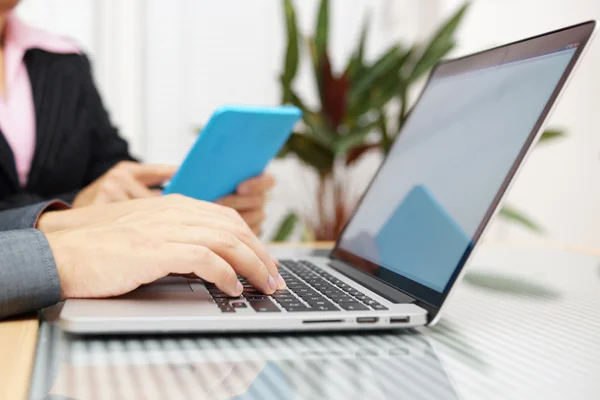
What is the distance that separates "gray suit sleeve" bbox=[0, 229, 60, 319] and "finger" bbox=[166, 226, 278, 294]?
10cm

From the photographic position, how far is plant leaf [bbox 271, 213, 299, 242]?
1.98 meters

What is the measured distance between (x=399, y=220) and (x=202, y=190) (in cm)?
34

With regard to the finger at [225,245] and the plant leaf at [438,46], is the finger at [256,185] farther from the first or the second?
the plant leaf at [438,46]

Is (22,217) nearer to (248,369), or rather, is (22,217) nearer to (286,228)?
(248,369)

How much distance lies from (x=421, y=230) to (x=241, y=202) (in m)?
0.43

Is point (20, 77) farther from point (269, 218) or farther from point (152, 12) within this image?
point (269, 218)

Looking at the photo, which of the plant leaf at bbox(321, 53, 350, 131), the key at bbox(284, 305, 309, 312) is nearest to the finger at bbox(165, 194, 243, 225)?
the key at bbox(284, 305, 309, 312)

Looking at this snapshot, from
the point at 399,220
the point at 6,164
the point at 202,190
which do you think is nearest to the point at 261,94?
the point at 6,164

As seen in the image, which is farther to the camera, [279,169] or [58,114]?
[279,169]

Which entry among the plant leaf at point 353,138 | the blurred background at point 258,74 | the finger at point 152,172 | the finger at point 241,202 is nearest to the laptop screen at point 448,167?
the finger at point 241,202

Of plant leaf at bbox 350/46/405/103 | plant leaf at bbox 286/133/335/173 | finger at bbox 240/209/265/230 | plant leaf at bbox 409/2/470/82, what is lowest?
finger at bbox 240/209/265/230

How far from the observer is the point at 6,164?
3.94 ft

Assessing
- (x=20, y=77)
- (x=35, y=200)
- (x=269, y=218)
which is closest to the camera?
(x=35, y=200)

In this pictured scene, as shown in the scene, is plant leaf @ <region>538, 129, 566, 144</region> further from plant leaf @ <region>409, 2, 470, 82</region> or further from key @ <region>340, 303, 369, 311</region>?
key @ <region>340, 303, 369, 311</region>
